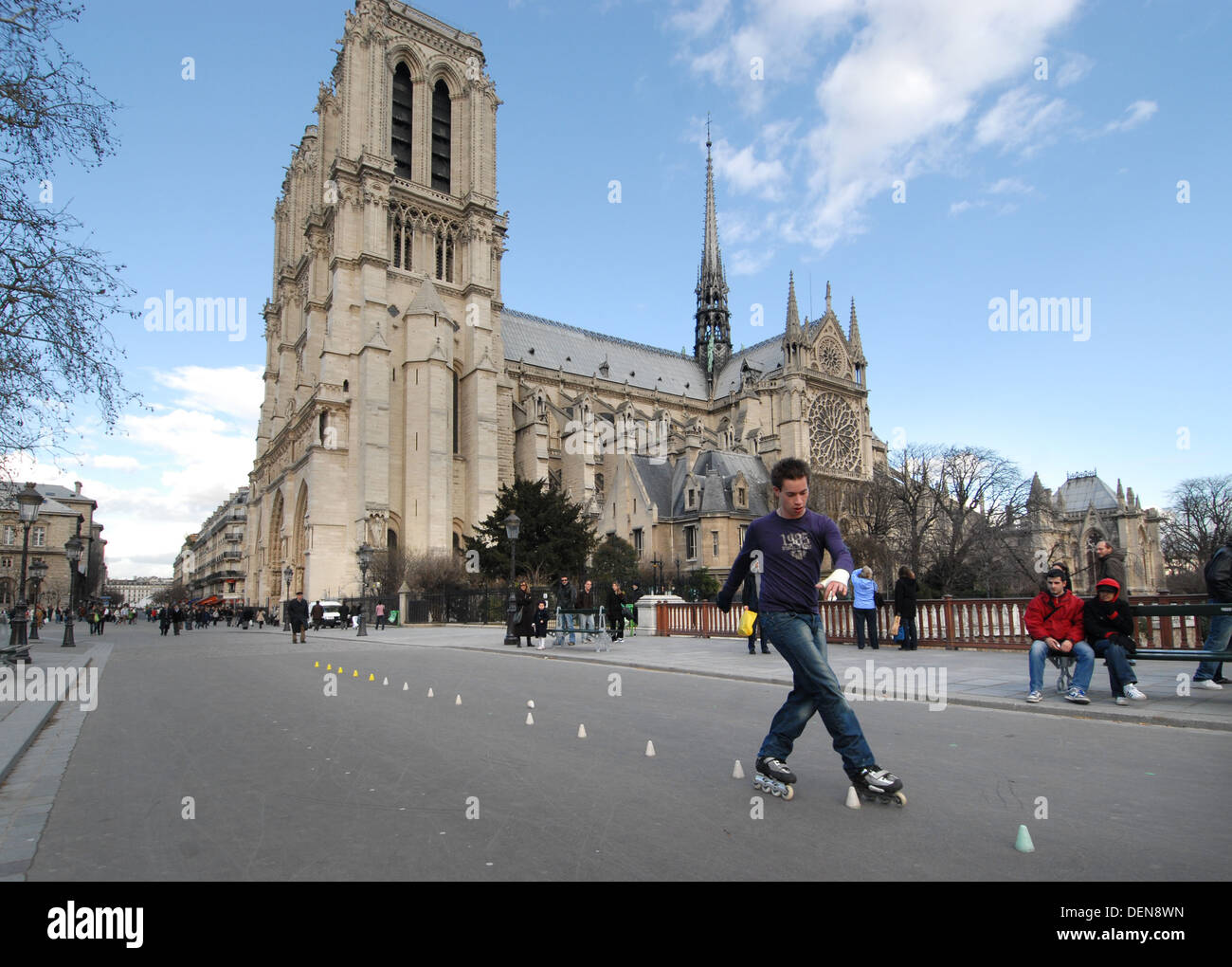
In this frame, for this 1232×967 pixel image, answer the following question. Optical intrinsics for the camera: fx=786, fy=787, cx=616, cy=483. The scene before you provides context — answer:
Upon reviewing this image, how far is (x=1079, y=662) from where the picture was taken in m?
8.71

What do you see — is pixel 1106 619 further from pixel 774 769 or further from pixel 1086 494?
pixel 1086 494

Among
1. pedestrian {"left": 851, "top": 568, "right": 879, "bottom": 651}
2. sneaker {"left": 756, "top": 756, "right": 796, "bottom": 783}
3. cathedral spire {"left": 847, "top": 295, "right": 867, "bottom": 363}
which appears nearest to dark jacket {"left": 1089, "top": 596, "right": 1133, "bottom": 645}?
sneaker {"left": 756, "top": 756, "right": 796, "bottom": 783}

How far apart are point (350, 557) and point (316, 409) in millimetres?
9769

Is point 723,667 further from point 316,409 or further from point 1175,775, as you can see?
point 316,409

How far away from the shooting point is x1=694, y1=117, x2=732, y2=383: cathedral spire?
87.9m

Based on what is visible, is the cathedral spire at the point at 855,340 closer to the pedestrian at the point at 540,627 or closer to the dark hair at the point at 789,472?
the pedestrian at the point at 540,627

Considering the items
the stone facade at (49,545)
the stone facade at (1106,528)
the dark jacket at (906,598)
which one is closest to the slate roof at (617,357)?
the stone facade at (1106,528)

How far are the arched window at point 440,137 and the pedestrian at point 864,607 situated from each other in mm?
50119

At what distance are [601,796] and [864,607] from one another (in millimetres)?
13022

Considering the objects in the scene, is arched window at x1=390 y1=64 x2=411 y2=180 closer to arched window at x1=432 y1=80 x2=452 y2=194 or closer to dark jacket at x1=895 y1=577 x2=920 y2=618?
arched window at x1=432 y1=80 x2=452 y2=194

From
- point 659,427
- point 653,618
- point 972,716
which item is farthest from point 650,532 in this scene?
point 972,716

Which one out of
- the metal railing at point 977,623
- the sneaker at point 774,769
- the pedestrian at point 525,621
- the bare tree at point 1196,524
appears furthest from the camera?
the bare tree at point 1196,524

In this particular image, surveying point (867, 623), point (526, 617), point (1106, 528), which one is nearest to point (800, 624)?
point (867, 623)

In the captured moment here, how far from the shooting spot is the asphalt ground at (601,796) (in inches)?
146
